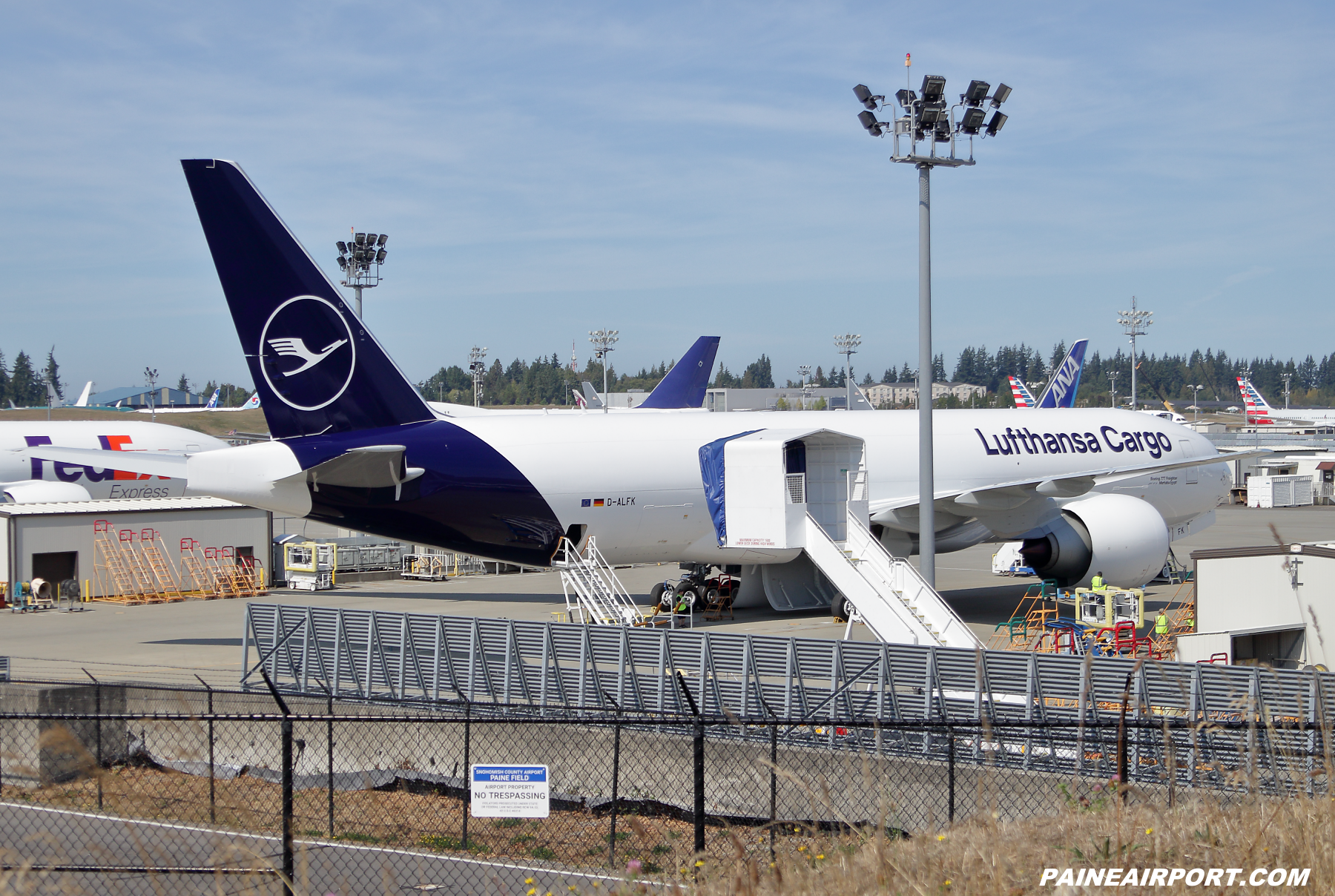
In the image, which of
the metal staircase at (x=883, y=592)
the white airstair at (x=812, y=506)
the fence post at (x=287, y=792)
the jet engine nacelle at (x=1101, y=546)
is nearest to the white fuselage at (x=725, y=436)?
the white airstair at (x=812, y=506)

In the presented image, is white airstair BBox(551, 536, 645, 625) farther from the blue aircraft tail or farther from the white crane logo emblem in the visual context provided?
the blue aircraft tail

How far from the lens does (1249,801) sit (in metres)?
8.82

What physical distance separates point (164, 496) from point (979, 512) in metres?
36.9

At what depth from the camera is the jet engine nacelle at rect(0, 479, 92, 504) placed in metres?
43.8

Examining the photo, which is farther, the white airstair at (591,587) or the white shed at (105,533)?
the white shed at (105,533)

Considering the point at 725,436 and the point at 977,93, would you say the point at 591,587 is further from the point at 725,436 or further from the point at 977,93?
the point at 977,93

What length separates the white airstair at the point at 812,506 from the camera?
24.2 metres

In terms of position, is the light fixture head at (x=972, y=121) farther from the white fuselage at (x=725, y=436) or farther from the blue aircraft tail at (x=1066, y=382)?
the blue aircraft tail at (x=1066, y=382)

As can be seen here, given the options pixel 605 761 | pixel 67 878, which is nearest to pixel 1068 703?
pixel 605 761

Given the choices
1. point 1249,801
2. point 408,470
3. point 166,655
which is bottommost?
point 166,655

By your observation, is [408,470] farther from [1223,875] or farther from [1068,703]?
[1223,875]

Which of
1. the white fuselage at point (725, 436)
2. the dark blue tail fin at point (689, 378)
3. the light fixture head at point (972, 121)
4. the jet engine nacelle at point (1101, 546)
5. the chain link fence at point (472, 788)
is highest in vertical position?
the light fixture head at point (972, 121)

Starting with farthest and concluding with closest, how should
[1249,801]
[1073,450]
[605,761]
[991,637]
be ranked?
[1073,450]
[991,637]
[605,761]
[1249,801]

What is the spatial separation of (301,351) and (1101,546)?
1760 centimetres
